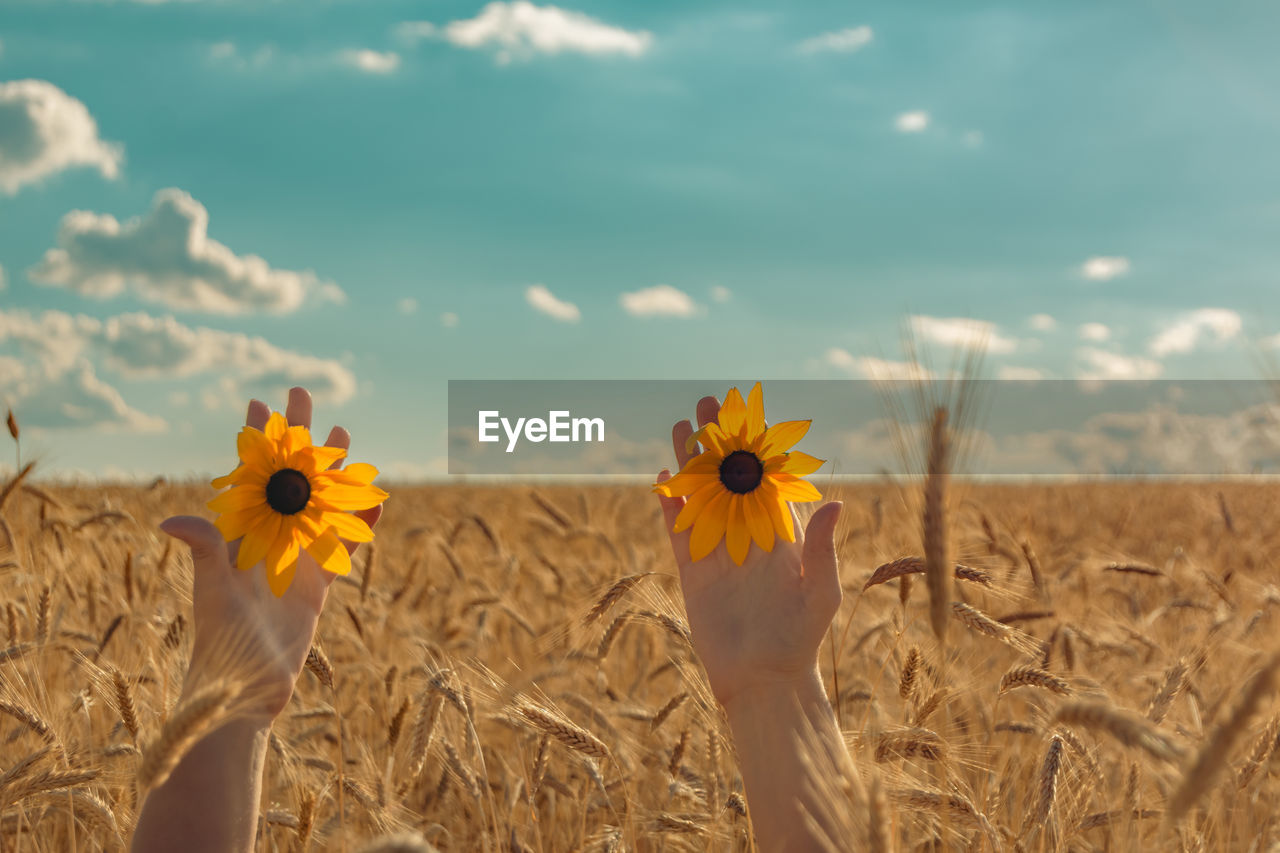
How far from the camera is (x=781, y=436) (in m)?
1.93

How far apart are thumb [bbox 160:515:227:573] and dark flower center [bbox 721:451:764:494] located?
1.20 meters

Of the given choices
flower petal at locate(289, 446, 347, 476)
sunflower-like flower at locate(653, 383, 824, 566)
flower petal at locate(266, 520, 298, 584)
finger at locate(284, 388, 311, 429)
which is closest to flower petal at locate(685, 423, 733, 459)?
sunflower-like flower at locate(653, 383, 824, 566)

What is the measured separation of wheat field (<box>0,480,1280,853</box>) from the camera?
187 centimetres

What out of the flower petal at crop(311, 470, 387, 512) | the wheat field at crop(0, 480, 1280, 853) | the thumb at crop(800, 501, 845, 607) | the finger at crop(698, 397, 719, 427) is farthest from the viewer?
the finger at crop(698, 397, 719, 427)

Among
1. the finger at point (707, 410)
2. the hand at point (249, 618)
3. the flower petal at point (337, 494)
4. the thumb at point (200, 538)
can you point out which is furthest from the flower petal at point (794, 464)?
the thumb at point (200, 538)

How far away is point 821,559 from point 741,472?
0.94ft

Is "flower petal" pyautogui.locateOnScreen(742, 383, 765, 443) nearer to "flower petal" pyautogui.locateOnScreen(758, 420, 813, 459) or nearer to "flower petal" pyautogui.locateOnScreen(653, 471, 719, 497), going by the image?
"flower petal" pyautogui.locateOnScreen(758, 420, 813, 459)

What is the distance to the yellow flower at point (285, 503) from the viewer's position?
1933 mm

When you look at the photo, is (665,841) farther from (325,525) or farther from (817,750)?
(325,525)

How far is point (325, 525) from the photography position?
1.95 metres

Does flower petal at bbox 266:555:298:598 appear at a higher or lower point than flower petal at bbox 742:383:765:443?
lower

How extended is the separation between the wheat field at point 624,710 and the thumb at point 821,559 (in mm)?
96

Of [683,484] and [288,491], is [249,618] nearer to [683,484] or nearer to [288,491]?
[288,491]

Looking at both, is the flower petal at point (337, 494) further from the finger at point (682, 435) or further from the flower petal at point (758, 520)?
the flower petal at point (758, 520)
